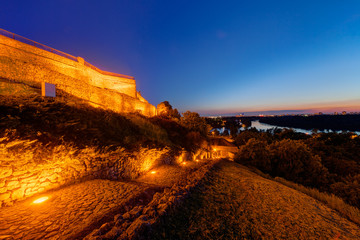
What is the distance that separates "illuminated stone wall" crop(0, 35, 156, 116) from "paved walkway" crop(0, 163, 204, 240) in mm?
12396

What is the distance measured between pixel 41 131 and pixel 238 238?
6.94 metres

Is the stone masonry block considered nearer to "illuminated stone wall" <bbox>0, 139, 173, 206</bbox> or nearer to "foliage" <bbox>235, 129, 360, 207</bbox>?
"illuminated stone wall" <bbox>0, 139, 173, 206</bbox>

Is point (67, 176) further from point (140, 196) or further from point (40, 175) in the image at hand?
point (140, 196)

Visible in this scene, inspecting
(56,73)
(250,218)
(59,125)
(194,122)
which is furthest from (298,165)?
(56,73)

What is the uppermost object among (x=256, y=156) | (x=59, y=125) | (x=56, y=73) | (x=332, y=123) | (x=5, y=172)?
(x=56, y=73)

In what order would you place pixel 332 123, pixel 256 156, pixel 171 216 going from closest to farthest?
pixel 171 216 → pixel 256 156 → pixel 332 123

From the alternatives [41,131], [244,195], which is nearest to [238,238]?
[244,195]

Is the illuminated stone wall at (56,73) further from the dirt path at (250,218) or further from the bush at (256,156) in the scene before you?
the bush at (256,156)

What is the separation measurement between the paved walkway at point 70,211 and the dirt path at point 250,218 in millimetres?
1669

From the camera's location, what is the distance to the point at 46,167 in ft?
14.5

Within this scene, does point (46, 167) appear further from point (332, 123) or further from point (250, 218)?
point (332, 123)

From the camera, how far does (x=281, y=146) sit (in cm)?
1215

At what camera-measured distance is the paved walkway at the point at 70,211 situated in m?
2.76

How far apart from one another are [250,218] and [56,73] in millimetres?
18632
